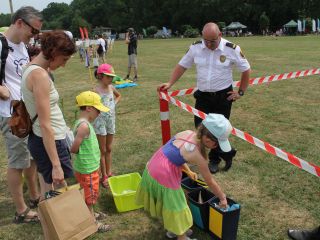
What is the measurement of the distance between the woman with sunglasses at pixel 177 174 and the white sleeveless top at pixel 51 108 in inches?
36.4

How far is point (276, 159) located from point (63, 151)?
11.6 feet

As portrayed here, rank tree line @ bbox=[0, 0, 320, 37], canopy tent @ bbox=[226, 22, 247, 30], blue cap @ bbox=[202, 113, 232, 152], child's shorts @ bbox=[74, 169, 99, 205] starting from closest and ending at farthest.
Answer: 1. blue cap @ bbox=[202, 113, 232, 152]
2. child's shorts @ bbox=[74, 169, 99, 205]
3. tree line @ bbox=[0, 0, 320, 37]
4. canopy tent @ bbox=[226, 22, 247, 30]

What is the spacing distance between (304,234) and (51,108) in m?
2.75

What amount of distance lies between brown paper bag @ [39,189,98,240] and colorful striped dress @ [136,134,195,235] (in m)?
0.69

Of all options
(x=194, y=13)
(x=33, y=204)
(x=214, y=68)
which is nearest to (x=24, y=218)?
(x=33, y=204)

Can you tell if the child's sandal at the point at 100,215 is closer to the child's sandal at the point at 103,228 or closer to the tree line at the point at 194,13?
the child's sandal at the point at 103,228

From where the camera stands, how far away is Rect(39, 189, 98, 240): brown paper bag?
3.00 meters

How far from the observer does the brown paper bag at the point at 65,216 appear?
9.85 ft

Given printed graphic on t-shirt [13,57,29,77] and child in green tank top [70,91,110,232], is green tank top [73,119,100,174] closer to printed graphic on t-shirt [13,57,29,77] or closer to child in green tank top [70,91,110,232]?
child in green tank top [70,91,110,232]

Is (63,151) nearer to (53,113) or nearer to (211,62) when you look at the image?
(53,113)

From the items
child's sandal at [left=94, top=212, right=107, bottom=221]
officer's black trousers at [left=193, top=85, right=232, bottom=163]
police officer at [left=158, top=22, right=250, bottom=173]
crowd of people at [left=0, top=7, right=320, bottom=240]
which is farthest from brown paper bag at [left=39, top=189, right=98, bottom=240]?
officer's black trousers at [left=193, top=85, right=232, bottom=163]

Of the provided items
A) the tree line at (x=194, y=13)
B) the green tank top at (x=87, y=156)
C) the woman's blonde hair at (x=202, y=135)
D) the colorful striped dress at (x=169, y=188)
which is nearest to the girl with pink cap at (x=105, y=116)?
the green tank top at (x=87, y=156)

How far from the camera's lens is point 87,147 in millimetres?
3586

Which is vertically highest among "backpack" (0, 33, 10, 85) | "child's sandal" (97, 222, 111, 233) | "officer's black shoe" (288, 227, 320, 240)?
"backpack" (0, 33, 10, 85)
